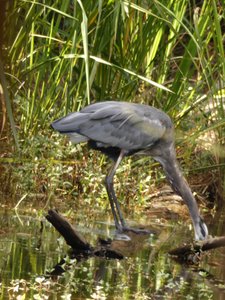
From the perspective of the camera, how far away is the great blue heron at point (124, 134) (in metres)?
6.41

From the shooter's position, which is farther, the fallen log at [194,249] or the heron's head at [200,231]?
the heron's head at [200,231]

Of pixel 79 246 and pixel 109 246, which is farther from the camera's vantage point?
pixel 109 246

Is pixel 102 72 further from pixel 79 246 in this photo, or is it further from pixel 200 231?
pixel 79 246

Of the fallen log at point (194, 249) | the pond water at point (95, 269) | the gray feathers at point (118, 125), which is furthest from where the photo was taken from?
the gray feathers at point (118, 125)

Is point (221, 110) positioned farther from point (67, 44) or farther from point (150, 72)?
point (67, 44)

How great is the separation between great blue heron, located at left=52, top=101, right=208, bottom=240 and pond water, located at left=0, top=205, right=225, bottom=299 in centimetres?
35

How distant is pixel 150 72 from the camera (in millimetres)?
8602

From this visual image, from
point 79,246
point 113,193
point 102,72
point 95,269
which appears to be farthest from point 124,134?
point 95,269

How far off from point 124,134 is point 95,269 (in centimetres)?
203

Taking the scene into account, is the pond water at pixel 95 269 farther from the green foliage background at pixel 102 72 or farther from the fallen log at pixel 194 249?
the green foliage background at pixel 102 72

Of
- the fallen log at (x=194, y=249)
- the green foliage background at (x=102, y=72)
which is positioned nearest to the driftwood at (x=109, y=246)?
the fallen log at (x=194, y=249)

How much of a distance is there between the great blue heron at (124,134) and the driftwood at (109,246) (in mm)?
783

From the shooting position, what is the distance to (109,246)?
5.39 m

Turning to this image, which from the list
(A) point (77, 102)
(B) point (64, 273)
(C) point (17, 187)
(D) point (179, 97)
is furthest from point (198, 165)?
(B) point (64, 273)
